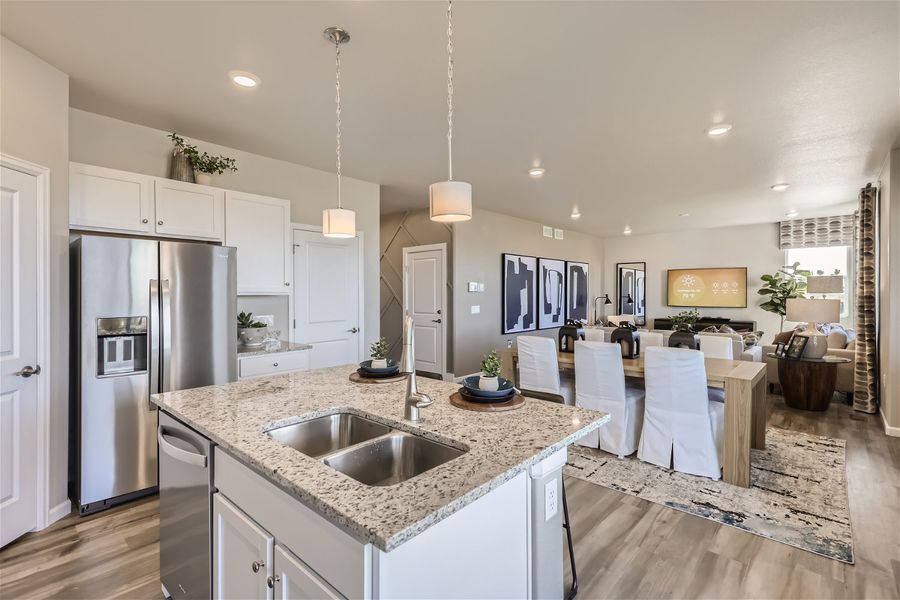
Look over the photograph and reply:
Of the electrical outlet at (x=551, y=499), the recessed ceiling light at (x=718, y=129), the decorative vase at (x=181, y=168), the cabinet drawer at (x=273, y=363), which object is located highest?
the recessed ceiling light at (x=718, y=129)

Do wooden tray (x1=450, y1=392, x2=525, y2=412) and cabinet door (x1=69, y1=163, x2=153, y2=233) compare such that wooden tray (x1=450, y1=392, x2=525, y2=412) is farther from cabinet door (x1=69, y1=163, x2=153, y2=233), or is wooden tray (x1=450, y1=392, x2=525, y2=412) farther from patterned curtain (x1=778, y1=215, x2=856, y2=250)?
patterned curtain (x1=778, y1=215, x2=856, y2=250)

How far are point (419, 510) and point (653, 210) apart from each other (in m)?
6.53

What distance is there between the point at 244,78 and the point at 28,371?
1995mm

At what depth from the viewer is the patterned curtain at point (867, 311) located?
4.29m

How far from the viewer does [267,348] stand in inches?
132

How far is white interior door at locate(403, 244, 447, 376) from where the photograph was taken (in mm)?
6016

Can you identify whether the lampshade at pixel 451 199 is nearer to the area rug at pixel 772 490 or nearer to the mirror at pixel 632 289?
the area rug at pixel 772 490

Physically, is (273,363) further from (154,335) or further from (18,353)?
(18,353)

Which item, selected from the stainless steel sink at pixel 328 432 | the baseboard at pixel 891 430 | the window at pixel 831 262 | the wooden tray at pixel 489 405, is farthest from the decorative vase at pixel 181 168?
the window at pixel 831 262

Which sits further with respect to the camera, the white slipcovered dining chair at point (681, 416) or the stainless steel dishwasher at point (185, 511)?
the white slipcovered dining chair at point (681, 416)

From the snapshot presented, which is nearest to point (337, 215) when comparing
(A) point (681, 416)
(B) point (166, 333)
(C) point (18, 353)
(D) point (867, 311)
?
(B) point (166, 333)

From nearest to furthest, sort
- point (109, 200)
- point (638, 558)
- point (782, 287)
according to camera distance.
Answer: point (638, 558) → point (109, 200) → point (782, 287)

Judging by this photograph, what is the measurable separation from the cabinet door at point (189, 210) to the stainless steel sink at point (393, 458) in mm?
2493

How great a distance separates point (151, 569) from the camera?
6.66ft
